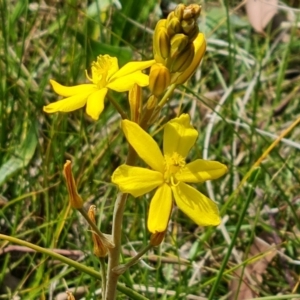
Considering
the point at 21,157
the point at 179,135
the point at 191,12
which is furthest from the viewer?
the point at 21,157

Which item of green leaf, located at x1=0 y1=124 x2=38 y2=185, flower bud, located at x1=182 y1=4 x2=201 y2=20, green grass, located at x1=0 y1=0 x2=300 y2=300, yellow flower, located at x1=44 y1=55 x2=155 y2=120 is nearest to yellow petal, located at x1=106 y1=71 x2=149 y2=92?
yellow flower, located at x1=44 y1=55 x2=155 y2=120

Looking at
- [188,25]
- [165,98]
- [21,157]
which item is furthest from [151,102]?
[21,157]

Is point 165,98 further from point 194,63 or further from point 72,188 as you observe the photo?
point 72,188

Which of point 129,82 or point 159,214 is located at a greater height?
point 129,82

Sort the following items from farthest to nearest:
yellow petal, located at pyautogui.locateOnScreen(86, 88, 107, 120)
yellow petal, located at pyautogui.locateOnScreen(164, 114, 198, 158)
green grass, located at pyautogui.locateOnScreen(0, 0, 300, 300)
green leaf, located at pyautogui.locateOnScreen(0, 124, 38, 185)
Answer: green leaf, located at pyautogui.locateOnScreen(0, 124, 38, 185) < green grass, located at pyautogui.locateOnScreen(0, 0, 300, 300) < yellow petal, located at pyautogui.locateOnScreen(164, 114, 198, 158) < yellow petal, located at pyautogui.locateOnScreen(86, 88, 107, 120)

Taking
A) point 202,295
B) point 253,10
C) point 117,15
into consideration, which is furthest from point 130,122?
point 253,10

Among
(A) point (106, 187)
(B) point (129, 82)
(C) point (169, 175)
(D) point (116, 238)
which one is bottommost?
(A) point (106, 187)

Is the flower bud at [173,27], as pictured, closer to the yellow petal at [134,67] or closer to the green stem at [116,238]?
the yellow petal at [134,67]

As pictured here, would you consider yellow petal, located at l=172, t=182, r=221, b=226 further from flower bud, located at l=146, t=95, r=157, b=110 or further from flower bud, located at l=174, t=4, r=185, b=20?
flower bud, located at l=174, t=4, r=185, b=20
